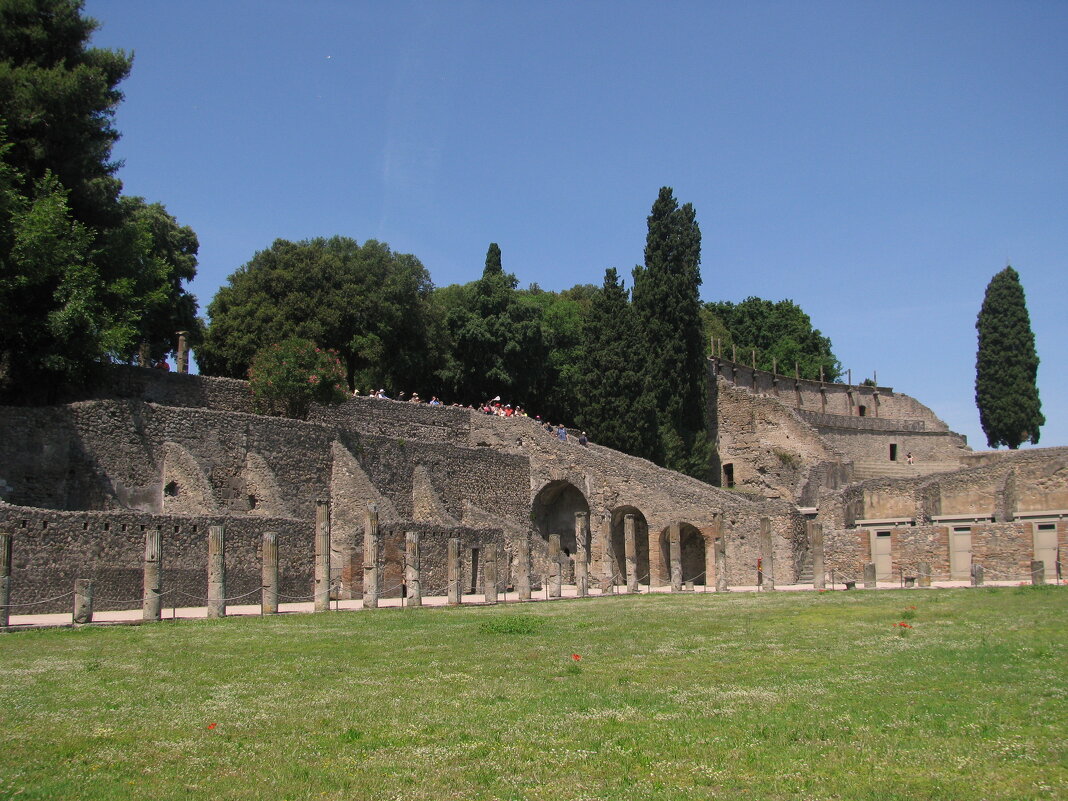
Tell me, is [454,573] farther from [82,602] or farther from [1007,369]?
[1007,369]

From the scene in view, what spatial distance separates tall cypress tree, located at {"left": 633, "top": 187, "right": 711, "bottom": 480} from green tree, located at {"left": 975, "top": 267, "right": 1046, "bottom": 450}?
19.3m

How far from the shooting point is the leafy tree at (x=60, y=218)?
3002 cm

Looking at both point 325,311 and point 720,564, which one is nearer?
point 720,564

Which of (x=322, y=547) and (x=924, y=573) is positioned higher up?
(x=322, y=547)

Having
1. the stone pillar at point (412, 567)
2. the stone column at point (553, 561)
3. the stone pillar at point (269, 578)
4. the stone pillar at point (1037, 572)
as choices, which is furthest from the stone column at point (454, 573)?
the stone pillar at point (1037, 572)

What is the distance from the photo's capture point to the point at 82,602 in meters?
21.4

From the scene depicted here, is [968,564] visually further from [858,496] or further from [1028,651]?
[1028,651]

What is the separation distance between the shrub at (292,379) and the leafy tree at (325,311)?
26.8 feet

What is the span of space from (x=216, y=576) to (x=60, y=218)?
484 inches

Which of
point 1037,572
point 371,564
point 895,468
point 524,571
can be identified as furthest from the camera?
point 895,468

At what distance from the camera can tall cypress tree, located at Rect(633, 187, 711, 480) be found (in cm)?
5388

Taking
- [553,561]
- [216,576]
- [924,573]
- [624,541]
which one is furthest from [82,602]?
[624,541]

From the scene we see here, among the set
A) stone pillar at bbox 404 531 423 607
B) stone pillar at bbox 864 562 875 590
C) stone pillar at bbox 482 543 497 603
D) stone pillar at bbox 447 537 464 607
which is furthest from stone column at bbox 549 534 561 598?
stone pillar at bbox 864 562 875 590

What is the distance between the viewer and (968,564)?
3678cm
